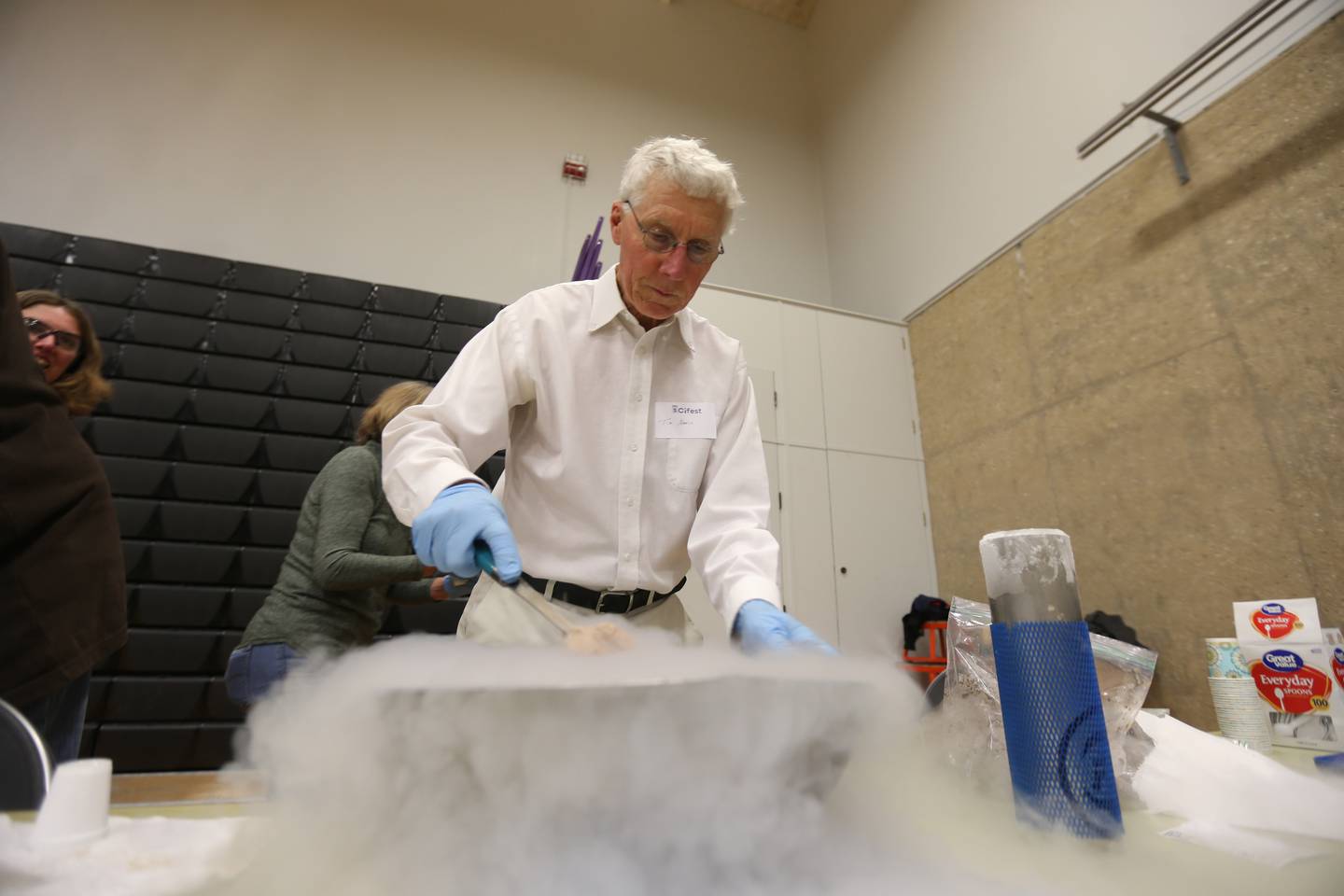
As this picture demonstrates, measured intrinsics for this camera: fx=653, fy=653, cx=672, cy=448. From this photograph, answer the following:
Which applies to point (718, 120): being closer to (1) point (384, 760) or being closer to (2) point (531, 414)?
(2) point (531, 414)

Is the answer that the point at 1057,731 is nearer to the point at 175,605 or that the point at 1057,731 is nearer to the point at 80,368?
the point at 80,368

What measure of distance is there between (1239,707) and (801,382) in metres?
2.45

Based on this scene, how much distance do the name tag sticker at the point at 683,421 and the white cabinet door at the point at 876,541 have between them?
2.14 metres

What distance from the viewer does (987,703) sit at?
32.0 inches

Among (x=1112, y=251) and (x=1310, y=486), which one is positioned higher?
(x=1112, y=251)

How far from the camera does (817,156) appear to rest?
15.7 ft

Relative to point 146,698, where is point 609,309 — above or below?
above

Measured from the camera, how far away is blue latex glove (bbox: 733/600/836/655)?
2.81 feet

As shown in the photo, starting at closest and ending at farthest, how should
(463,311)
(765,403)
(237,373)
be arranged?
1. (237,373)
2. (463,311)
3. (765,403)

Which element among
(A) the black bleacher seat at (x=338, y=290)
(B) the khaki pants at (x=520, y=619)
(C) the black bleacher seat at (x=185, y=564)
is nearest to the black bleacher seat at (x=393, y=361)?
(A) the black bleacher seat at (x=338, y=290)

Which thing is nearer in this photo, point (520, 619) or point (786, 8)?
point (520, 619)

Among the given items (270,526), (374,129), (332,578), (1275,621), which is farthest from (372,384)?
(1275,621)

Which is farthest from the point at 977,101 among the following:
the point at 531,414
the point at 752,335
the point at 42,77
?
the point at 42,77

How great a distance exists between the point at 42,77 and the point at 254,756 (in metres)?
4.23
